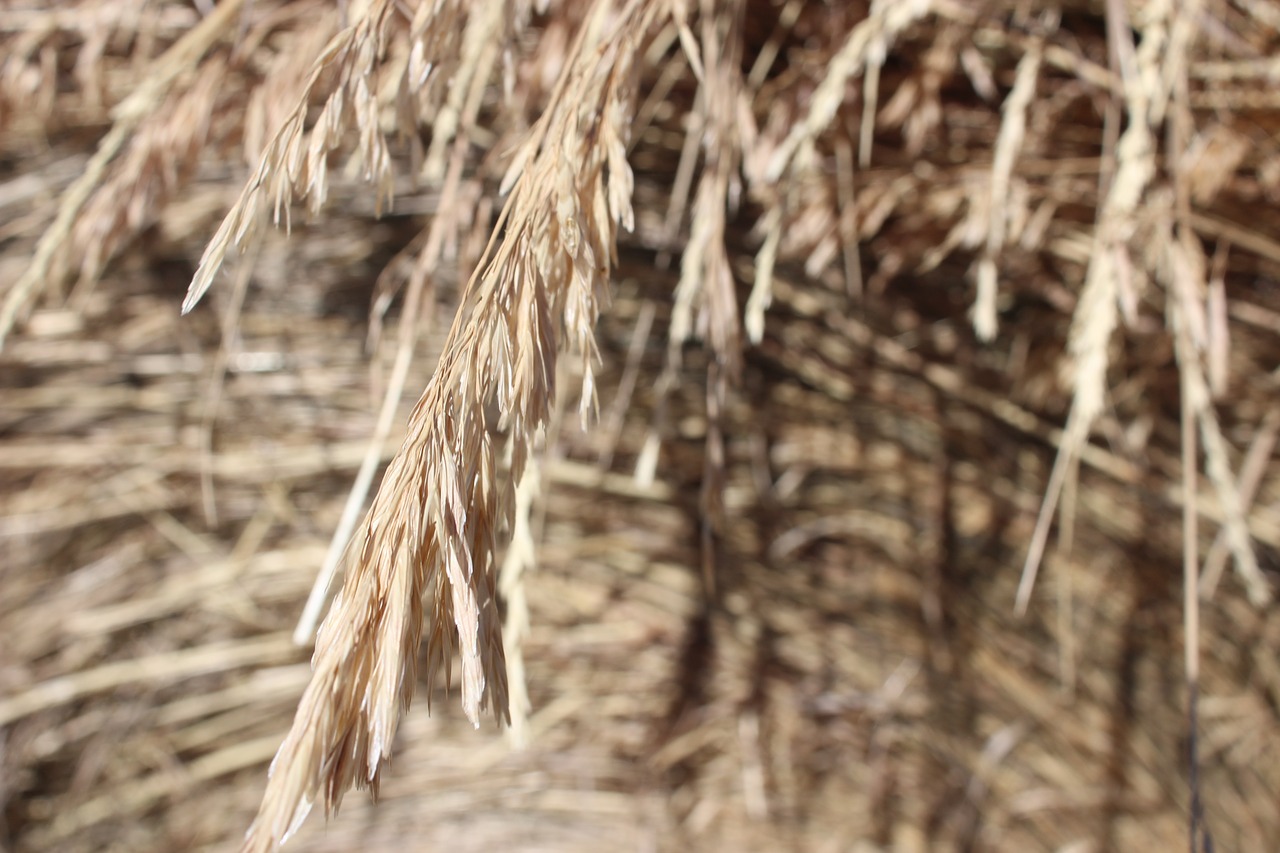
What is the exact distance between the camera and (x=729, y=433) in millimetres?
761

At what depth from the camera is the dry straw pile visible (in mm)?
570

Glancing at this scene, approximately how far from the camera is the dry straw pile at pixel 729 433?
0.57 m

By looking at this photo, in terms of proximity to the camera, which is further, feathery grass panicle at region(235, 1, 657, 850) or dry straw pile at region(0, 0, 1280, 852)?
dry straw pile at region(0, 0, 1280, 852)

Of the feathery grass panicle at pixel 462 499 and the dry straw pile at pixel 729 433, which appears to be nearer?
the feathery grass panicle at pixel 462 499

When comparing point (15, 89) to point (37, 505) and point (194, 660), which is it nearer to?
point (37, 505)

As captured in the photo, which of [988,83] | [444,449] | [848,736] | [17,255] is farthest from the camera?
[848,736]

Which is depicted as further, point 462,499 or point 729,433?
point 729,433

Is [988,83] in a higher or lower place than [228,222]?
higher

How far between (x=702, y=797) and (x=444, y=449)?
0.70m

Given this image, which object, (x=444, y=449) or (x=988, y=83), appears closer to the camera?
(x=444, y=449)

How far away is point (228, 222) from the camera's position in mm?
312

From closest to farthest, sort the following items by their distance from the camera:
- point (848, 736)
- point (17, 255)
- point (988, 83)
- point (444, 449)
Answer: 1. point (444, 449)
2. point (988, 83)
3. point (17, 255)
4. point (848, 736)

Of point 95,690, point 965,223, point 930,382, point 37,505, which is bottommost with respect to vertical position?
point 95,690

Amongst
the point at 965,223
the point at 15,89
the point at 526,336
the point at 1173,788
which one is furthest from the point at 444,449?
the point at 1173,788
